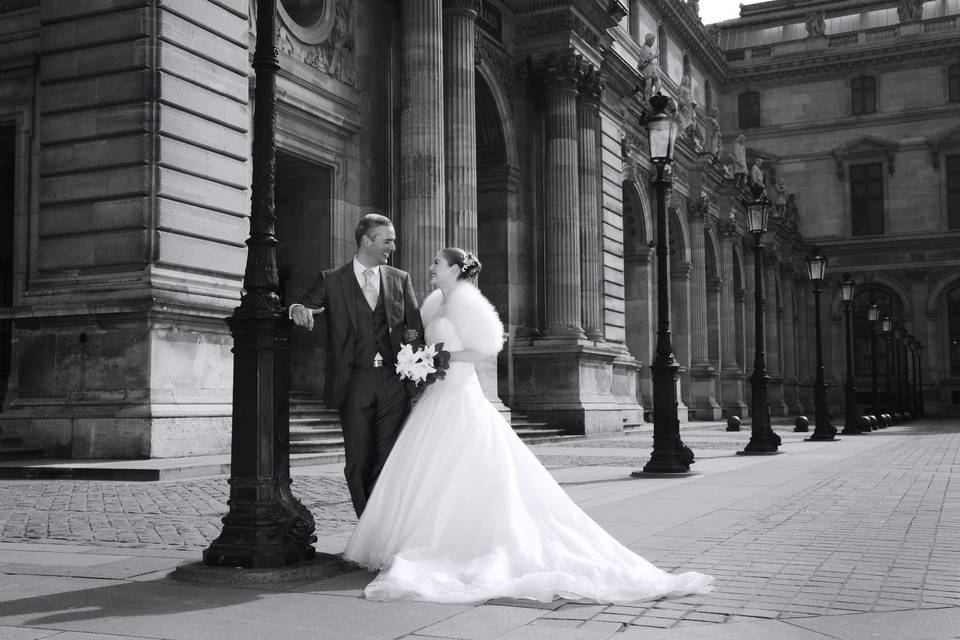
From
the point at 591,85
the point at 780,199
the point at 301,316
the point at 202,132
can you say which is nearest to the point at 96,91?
the point at 202,132

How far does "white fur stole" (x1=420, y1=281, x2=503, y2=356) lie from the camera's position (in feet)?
23.7

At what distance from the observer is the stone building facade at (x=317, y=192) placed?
593 inches

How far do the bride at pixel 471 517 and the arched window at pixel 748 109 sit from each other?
65.3 meters

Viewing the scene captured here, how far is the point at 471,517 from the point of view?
660 centimetres

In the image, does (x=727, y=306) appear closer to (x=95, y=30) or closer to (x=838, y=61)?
(x=838, y=61)

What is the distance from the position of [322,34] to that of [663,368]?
1005cm

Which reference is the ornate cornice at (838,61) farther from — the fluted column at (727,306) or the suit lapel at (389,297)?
the suit lapel at (389,297)

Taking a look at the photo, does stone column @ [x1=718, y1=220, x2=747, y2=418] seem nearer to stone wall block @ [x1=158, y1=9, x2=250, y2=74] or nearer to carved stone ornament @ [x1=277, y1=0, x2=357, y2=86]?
carved stone ornament @ [x1=277, y1=0, x2=357, y2=86]

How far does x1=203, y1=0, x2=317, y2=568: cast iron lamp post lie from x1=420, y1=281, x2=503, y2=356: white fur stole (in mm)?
1087

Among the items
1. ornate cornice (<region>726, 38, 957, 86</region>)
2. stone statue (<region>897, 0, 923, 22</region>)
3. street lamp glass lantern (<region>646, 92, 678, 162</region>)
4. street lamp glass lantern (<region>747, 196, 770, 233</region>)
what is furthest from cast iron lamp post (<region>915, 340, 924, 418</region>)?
street lamp glass lantern (<region>646, 92, 678, 162</region>)

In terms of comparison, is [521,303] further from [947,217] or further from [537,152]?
[947,217]

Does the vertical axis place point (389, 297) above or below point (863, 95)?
below

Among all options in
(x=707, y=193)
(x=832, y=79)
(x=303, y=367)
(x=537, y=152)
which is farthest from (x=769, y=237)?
(x=303, y=367)

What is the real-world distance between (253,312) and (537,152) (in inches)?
894
